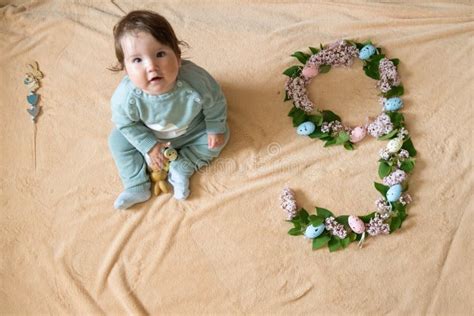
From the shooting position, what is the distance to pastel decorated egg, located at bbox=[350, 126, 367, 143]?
119 cm

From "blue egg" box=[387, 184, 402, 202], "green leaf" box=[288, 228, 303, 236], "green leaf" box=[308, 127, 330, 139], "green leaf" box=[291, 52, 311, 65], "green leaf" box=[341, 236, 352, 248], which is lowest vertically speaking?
"green leaf" box=[288, 228, 303, 236]

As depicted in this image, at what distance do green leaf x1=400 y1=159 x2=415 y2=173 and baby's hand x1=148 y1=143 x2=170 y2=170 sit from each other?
1.95 ft

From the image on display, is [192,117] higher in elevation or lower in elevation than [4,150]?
higher

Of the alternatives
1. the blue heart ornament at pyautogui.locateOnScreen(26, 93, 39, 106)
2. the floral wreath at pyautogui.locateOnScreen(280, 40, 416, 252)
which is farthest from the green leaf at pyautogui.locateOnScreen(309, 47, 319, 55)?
the blue heart ornament at pyautogui.locateOnScreen(26, 93, 39, 106)

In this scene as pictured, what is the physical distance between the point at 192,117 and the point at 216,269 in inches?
14.6

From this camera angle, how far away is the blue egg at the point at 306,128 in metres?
1.20

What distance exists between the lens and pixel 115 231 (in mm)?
1158

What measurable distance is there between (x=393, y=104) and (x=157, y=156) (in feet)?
2.06

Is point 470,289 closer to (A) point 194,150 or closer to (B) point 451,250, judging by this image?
(B) point 451,250

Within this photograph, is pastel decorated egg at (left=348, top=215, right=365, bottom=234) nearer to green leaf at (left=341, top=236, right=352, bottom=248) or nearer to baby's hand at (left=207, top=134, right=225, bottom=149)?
green leaf at (left=341, top=236, right=352, bottom=248)

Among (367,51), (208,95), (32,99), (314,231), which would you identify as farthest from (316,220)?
(32,99)

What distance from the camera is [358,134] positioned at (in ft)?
3.91

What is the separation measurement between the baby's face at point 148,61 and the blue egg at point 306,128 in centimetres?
40

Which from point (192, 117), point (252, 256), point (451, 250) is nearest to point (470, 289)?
point (451, 250)
